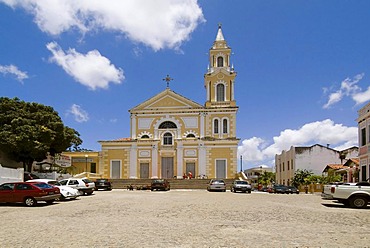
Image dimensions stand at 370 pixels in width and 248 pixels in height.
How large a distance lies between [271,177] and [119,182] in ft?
164

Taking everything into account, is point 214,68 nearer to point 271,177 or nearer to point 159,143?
point 159,143

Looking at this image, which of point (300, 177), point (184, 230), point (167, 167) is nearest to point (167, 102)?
point (167, 167)

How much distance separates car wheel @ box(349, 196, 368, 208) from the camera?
17766 mm

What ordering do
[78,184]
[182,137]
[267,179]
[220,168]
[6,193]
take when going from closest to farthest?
1. [6,193]
2. [78,184]
3. [220,168]
4. [182,137]
5. [267,179]

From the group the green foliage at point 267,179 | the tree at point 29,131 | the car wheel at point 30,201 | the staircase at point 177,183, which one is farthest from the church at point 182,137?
the car wheel at point 30,201

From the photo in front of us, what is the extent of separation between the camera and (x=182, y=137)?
49.8m

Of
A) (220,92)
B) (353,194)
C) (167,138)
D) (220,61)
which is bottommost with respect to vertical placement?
(353,194)

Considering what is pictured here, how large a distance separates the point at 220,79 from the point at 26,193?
118 feet

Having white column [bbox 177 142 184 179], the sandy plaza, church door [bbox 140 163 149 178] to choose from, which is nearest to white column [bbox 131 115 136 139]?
church door [bbox 140 163 149 178]

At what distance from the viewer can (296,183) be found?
46750 mm

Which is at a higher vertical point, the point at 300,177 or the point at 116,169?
the point at 116,169

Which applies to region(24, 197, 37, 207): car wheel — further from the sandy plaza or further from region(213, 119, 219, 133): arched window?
region(213, 119, 219, 133): arched window

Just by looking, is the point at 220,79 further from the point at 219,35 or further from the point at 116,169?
the point at 116,169

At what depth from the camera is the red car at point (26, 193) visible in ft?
61.9
